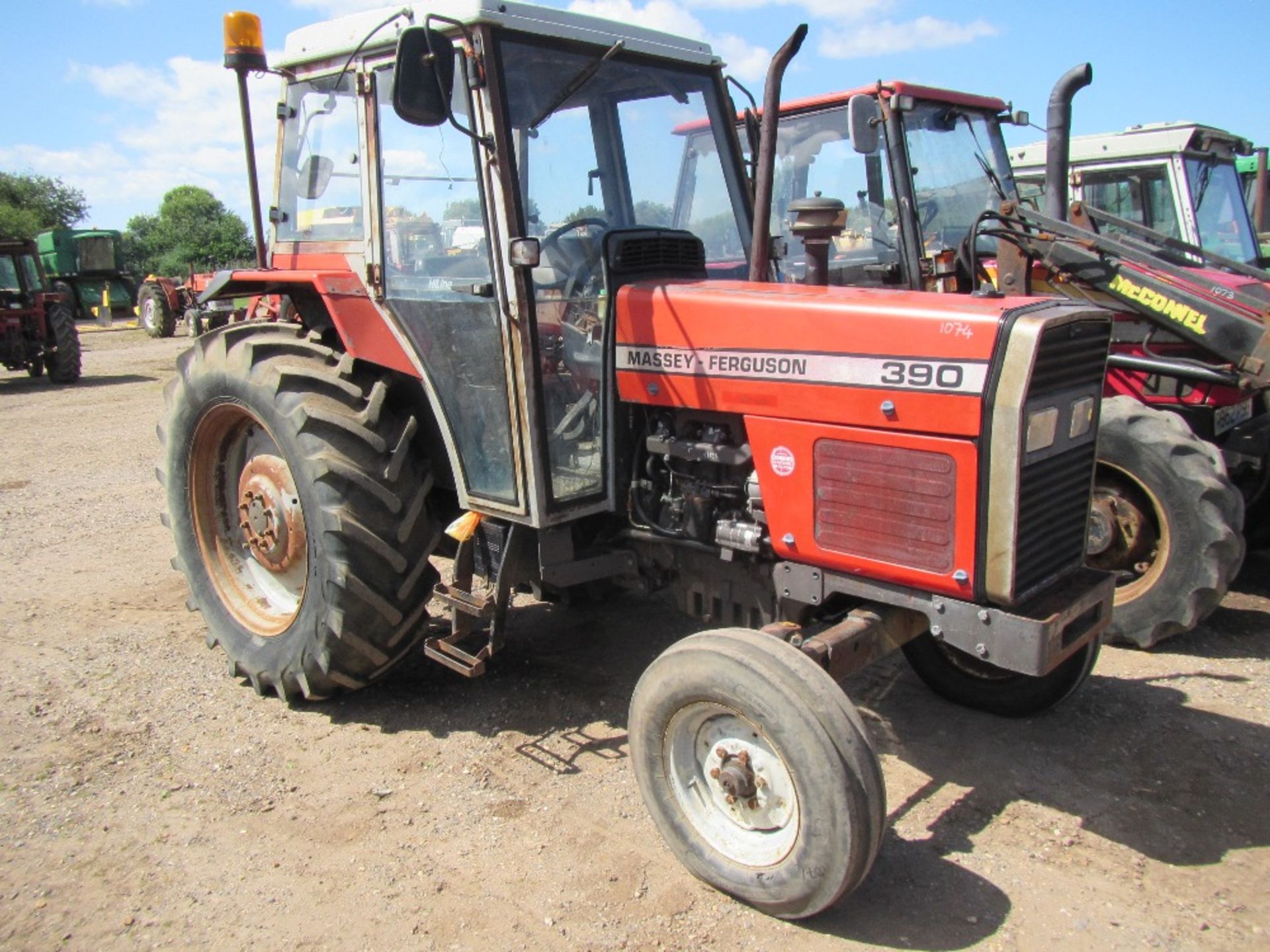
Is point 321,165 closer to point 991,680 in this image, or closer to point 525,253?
point 525,253

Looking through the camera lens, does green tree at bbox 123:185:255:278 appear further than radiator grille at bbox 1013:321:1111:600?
Yes

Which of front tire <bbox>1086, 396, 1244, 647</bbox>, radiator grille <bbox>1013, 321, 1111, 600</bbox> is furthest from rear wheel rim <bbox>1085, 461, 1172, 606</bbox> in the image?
radiator grille <bbox>1013, 321, 1111, 600</bbox>

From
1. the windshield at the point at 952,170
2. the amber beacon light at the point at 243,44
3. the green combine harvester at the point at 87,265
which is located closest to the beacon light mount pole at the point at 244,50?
the amber beacon light at the point at 243,44

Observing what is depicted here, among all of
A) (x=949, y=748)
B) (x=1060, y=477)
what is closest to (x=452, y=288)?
(x=1060, y=477)

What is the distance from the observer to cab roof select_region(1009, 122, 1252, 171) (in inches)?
284

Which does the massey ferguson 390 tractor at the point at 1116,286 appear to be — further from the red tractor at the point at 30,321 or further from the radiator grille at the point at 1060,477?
the red tractor at the point at 30,321

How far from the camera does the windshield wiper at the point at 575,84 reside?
3482 millimetres

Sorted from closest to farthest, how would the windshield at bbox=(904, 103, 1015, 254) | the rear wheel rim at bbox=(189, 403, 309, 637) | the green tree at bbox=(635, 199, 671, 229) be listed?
1. the green tree at bbox=(635, 199, 671, 229)
2. the rear wheel rim at bbox=(189, 403, 309, 637)
3. the windshield at bbox=(904, 103, 1015, 254)

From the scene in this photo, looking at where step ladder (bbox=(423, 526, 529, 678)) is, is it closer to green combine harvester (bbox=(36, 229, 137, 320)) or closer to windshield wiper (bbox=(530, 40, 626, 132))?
windshield wiper (bbox=(530, 40, 626, 132))

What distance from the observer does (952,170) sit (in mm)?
6305

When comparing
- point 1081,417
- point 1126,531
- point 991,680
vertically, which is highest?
point 1081,417

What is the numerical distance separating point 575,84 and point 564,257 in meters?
0.62

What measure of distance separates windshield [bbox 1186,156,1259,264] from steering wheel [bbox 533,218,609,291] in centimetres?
591

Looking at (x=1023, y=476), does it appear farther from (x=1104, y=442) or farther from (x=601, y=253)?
(x=1104, y=442)
